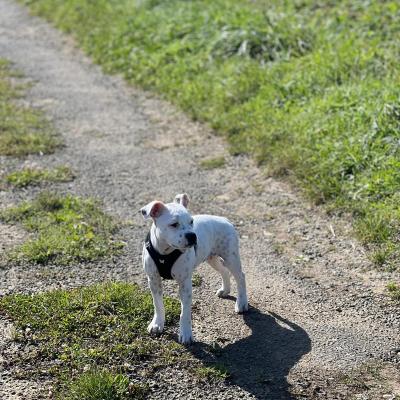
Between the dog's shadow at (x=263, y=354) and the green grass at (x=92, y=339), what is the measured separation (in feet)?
1.26

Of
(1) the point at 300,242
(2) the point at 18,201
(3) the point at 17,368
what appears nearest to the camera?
(3) the point at 17,368

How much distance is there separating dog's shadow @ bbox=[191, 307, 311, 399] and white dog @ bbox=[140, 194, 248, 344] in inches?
8.9

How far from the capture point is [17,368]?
593 centimetres

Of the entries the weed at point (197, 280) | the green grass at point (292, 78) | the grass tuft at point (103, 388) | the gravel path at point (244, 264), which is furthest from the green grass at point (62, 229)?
the green grass at point (292, 78)

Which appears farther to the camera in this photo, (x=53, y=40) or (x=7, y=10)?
(x=7, y=10)

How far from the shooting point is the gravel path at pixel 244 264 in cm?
603

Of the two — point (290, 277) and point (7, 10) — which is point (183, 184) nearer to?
point (290, 277)

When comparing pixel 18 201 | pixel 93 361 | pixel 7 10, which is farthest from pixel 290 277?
pixel 7 10

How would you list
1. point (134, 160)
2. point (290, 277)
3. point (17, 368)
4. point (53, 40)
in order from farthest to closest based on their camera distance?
point (53, 40), point (134, 160), point (290, 277), point (17, 368)

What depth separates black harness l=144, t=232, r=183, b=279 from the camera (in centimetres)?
609

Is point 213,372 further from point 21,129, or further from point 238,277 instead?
point 21,129

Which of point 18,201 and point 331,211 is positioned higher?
point 331,211

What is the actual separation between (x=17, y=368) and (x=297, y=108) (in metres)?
6.31

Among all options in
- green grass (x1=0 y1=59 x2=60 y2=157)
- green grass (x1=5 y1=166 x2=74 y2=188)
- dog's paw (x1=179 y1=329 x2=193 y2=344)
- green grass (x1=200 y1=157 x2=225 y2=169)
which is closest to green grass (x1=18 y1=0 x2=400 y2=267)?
green grass (x1=200 y1=157 x2=225 y2=169)
